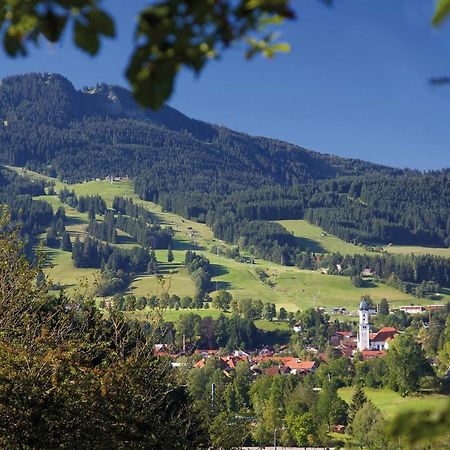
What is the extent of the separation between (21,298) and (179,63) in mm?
16223

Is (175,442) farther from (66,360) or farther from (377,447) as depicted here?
(377,447)

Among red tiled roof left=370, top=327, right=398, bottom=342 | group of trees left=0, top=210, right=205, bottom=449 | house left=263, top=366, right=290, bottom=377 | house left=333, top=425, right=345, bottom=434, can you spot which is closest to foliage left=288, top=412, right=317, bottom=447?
house left=333, top=425, right=345, bottom=434

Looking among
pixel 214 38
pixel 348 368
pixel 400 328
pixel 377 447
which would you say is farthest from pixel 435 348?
pixel 214 38

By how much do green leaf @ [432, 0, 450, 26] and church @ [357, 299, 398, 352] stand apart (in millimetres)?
157916

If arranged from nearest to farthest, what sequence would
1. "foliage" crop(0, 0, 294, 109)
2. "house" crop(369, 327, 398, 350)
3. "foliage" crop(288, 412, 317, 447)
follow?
"foliage" crop(0, 0, 294, 109)
"foliage" crop(288, 412, 317, 447)
"house" crop(369, 327, 398, 350)

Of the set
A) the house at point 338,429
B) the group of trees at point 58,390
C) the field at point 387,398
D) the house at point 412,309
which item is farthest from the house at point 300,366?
the group of trees at point 58,390

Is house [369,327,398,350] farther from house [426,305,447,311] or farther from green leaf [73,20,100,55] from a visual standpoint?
green leaf [73,20,100,55]

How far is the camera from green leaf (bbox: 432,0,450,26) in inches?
90.0

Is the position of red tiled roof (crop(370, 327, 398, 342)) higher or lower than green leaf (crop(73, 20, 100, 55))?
lower

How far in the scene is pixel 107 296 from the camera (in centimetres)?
18600

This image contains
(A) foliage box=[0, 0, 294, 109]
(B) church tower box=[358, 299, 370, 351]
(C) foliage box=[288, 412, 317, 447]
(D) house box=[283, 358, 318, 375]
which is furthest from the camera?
(B) church tower box=[358, 299, 370, 351]

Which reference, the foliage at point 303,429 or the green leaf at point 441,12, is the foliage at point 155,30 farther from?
the foliage at point 303,429

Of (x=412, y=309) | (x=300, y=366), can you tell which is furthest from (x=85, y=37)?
(x=412, y=309)

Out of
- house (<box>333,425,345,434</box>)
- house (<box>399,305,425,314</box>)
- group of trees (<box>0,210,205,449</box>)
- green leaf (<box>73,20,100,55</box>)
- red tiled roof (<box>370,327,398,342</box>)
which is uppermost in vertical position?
green leaf (<box>73,20,100,55</box>)
